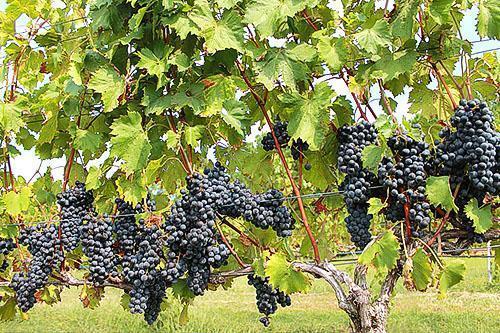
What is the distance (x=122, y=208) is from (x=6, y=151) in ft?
3.64

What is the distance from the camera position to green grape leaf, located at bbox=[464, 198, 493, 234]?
2223 mm

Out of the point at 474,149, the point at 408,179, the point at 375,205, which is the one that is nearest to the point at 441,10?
the point at 474,149

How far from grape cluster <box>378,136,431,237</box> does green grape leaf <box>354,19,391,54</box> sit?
14.8 inches

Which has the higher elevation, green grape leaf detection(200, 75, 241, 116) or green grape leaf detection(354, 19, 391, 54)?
green grape leaf detection(354, 19, 391, 54)

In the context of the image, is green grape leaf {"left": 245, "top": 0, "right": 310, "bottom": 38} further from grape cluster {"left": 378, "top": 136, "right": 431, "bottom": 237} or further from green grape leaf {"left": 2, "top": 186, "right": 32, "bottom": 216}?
green grape leaf {"left": 2, "top": 186, "right": 32, "bottom": 216}

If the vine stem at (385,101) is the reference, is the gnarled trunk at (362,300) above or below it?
below

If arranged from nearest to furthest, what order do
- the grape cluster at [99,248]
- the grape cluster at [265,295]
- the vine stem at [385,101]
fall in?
the vine stem at [385,101] < the grape cluster at [265,295] < the grape cluster at [99,248]

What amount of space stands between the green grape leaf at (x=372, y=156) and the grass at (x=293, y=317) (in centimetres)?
617

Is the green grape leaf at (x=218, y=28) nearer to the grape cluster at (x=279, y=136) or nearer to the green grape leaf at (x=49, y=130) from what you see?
the grape cluster at (x=279, y=136)

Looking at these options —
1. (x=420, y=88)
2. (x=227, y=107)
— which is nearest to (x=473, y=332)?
(x=420, y=88)

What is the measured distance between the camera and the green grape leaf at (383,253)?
7.34 ft

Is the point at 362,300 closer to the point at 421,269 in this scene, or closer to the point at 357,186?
the point at 421,269

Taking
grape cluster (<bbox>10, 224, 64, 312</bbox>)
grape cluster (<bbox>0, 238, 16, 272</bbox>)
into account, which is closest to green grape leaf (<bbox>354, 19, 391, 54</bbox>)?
grape cluster (<bbox>10, 224, 64, 312</bbox>)

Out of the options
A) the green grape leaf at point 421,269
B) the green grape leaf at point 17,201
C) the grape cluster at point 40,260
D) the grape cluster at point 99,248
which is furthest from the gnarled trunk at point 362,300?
the green grape leaf at point 17,201
